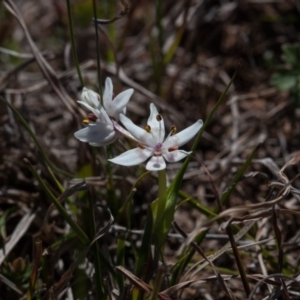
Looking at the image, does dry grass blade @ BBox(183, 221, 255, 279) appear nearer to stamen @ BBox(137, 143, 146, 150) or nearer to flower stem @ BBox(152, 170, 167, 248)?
flower stem @ BBox(152, 170, 167, 248)

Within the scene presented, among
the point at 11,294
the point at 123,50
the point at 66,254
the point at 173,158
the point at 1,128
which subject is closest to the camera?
the point at 173,158

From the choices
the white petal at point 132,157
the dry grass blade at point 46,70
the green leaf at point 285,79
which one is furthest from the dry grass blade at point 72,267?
the green leaf at point 285,79

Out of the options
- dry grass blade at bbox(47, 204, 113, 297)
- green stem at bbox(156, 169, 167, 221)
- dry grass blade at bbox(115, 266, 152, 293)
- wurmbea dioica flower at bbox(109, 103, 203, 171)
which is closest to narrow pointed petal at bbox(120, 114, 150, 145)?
wurmbea dioica flower at bbox(109, 103, 203, 171)

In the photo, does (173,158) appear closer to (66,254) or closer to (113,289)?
(113,289)

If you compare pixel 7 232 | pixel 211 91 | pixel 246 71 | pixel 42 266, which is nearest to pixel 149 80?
pixel 211 91

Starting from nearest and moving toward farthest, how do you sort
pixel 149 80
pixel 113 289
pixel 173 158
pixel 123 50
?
pixel 173 158, pixel 113 289, pixel 149 80, pixel 123 50

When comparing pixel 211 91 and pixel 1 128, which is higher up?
pixel 1 128

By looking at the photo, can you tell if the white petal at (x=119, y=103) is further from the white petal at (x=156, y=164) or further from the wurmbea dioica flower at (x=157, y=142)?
the white petal at (x=156, y=164)

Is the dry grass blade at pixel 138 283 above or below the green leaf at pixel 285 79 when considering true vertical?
A: above
